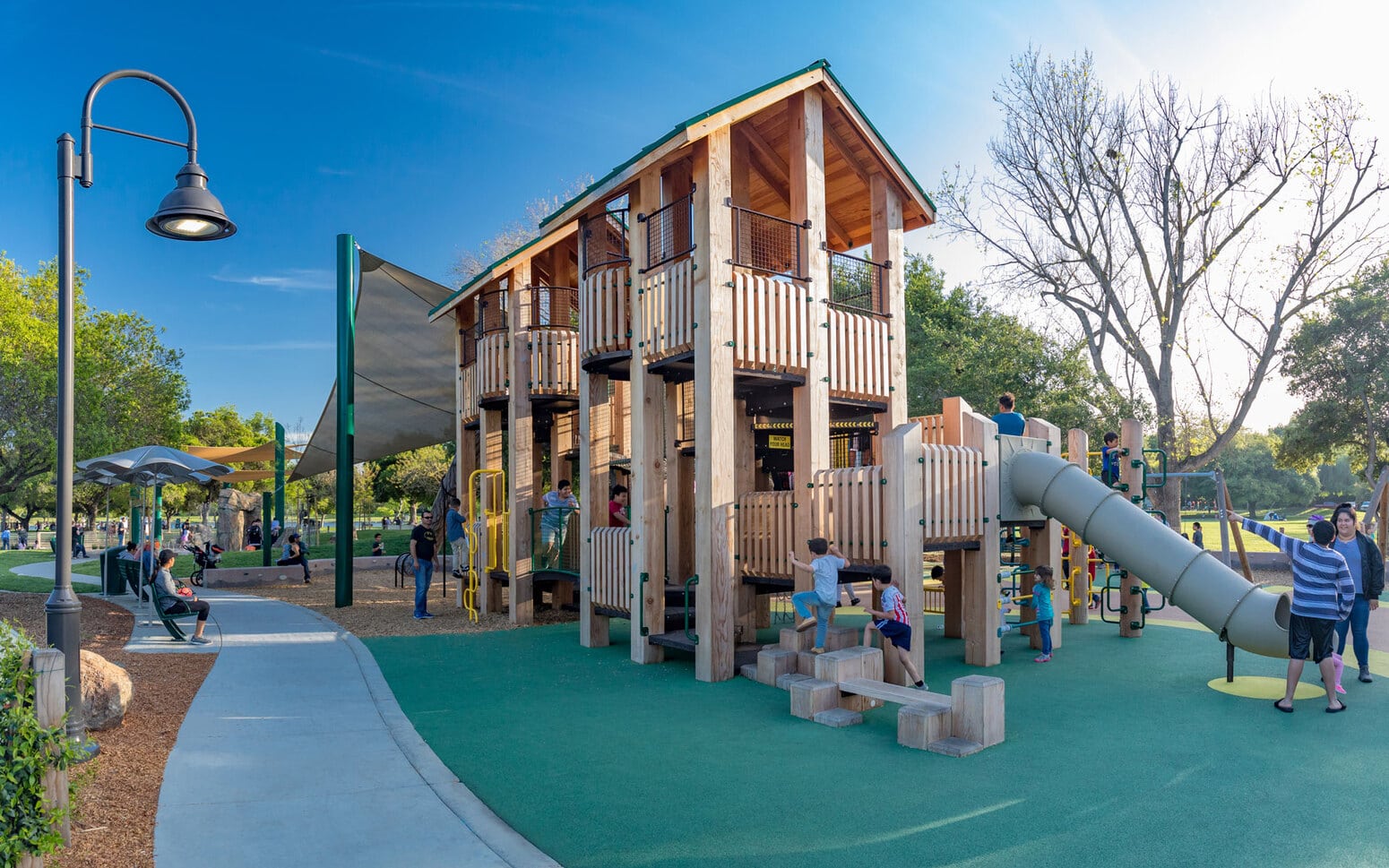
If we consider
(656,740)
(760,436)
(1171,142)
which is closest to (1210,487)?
(1171,142)

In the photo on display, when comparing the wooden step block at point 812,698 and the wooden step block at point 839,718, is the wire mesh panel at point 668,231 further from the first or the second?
the wooden step block at point 839,718

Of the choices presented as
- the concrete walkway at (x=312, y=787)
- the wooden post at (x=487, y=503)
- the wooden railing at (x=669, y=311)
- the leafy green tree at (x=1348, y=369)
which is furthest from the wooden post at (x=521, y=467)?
the leafy green tree at (x=1348, y=369)

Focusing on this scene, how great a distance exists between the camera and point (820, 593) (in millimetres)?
8930

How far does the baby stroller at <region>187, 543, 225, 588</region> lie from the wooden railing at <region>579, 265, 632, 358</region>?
14.4 m

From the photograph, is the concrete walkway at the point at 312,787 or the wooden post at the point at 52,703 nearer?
the wooden post at the point at 52,703

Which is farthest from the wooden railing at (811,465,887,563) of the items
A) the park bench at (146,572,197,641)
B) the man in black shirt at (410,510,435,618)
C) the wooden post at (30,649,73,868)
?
the park bench at (146,572,197,641)

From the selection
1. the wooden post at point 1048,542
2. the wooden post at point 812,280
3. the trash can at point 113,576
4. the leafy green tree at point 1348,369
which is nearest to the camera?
the wooden post at point 812,280

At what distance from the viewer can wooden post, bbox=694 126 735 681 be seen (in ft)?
31.8

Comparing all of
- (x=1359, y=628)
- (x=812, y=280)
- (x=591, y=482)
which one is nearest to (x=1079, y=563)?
(x=1359, y=628)

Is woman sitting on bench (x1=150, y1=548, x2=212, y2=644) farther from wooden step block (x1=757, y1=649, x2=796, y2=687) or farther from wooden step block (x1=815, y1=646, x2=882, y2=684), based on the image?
wooden step block (x1=815, y1=646, x2=882, y2=684)

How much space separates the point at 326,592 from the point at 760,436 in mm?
10751

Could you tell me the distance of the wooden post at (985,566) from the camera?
1021 cm

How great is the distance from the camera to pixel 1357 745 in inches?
267

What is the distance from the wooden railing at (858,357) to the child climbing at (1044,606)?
2.95 metres
